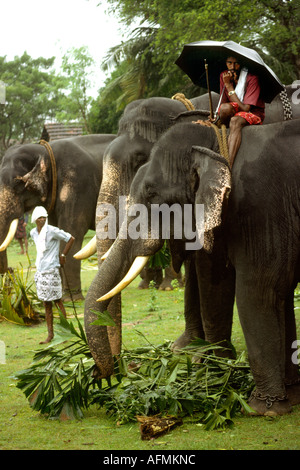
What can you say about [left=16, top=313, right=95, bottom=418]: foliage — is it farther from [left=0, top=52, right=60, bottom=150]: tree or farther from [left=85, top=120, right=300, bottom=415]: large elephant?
[left=0, top=52, right=60, bottom=150]: tree

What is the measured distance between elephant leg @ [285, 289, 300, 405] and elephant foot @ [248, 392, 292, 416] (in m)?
0.35

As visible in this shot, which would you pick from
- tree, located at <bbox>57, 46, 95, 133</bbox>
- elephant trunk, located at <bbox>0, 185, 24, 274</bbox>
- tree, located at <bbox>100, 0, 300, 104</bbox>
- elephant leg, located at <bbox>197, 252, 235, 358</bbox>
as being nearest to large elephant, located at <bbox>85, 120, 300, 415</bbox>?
elephant leg, located at <bbox>197, 252, 235, 358</bbox>

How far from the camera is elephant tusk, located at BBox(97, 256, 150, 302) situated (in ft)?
17.5

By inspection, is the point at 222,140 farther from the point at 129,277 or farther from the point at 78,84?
the point at 78,84

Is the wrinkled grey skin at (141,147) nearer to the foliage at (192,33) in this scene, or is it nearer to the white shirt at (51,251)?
the white shirt at (51,251)

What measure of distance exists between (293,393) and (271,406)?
0.50 metres

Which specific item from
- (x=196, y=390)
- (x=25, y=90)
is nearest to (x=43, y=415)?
(x=196, y=390)

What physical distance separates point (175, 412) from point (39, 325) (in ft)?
18.0

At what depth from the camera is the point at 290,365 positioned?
5816mm

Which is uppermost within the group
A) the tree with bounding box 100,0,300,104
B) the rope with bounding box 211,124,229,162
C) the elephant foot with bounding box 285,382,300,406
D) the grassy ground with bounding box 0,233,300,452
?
the tree with bounding box 100,0,300,104

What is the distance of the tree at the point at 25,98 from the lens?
49.4m

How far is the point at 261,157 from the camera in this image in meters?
5.25

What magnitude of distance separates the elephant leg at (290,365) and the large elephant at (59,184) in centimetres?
625

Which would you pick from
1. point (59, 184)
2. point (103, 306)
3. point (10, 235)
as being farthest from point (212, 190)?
point (59, 184)
